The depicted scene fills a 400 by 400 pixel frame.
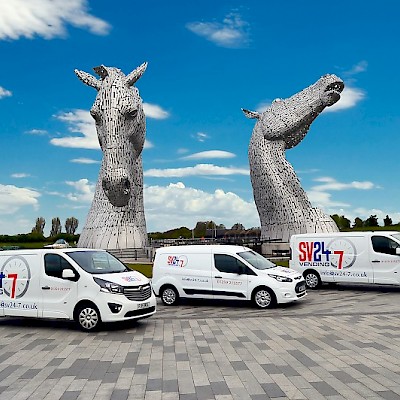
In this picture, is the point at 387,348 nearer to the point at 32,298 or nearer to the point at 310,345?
the point at 310,345

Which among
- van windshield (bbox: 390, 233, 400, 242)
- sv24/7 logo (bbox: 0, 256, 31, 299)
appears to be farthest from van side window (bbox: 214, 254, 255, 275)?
van windshield (bbox: 390, 233, 400, 242)

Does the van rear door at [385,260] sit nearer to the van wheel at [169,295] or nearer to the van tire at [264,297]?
the van tire at [264,297]

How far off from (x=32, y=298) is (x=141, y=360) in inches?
152

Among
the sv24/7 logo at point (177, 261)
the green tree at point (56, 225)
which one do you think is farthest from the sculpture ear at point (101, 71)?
the green tree at point (56, 225)

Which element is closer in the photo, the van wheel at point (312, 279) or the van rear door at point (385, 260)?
the van rear door at point (385, 260)

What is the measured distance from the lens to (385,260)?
14.6 metres

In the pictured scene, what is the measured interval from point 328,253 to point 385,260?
1.70 metres

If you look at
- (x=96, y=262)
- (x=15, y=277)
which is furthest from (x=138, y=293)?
Answer: (x=15, y=277)

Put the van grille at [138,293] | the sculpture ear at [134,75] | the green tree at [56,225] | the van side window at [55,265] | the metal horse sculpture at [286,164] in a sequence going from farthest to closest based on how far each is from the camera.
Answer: the green tree at [56,225], the sculpture ear at [134,75], the metal horse sculpture at [286,164], the van side window at [55,265], the van grille at [138,293]

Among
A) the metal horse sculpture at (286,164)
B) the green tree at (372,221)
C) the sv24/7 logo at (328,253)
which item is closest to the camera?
the sv24/7 logo at (328,253)

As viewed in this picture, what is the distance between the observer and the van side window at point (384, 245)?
1462 cm

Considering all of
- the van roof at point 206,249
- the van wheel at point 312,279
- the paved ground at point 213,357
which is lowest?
the paved ground at point 213,357

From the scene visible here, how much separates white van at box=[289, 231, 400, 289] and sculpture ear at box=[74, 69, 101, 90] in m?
20.3

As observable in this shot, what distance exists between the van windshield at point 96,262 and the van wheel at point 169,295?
110 inches
